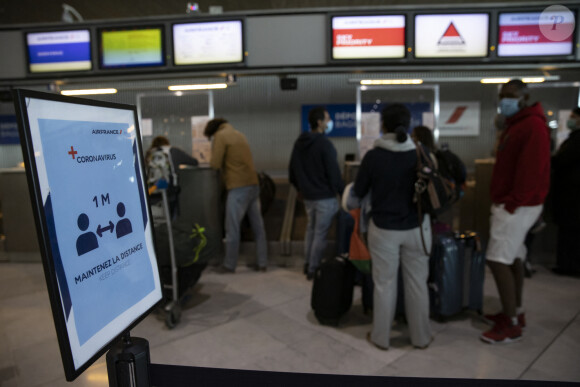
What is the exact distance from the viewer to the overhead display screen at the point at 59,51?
564 centimetres

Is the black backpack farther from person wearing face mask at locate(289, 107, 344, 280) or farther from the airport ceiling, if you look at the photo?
the airport ceiling

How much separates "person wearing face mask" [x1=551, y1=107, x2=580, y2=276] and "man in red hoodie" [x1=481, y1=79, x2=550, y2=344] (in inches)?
75.5

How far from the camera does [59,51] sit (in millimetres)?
5711

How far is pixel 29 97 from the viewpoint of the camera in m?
0.99

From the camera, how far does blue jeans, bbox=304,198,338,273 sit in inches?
186

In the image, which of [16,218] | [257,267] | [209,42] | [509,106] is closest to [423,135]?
[509,106]

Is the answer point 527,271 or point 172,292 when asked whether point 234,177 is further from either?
point 527,271

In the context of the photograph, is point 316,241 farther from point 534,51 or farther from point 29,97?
point 29,97

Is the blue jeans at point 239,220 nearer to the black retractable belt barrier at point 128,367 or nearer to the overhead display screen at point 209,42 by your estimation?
the overhead display screen at point 209,42

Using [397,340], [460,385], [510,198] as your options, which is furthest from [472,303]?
[460,385]

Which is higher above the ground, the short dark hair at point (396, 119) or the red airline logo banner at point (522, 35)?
the red airline logo banner at point (522, 35)

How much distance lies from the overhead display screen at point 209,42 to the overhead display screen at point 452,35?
2.33m

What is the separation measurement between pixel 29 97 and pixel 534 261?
6.17m

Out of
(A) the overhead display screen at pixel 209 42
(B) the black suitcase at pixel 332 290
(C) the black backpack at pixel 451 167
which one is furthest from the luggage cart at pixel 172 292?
(C) the black backpack at pixel 451 167
